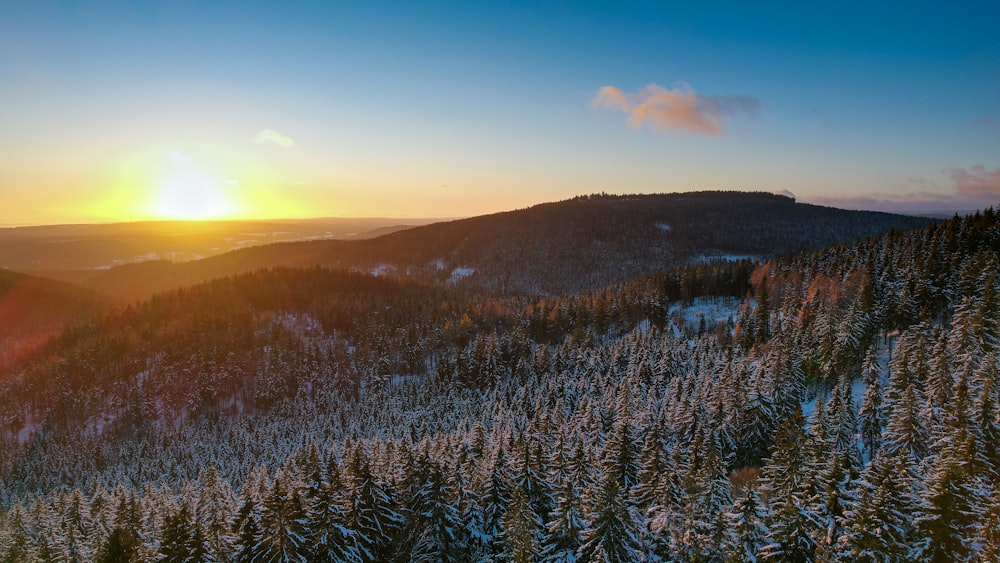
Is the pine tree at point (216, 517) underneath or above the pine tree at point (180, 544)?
underneath

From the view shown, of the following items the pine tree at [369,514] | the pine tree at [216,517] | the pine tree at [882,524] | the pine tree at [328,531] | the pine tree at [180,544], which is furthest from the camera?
the pine tree at [369,514]

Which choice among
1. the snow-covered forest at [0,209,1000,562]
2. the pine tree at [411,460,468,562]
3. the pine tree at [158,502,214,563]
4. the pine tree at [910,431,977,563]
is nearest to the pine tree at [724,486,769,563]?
the snow-covered forest at [0,209,1000,562]

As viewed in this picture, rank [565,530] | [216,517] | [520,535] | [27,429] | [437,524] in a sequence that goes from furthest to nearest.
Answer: [27,429] < [216,517] < [437,524] < [565,530] < [520,535]

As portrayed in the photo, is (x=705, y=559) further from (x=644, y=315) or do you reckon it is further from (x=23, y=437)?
(x=23, y=437)

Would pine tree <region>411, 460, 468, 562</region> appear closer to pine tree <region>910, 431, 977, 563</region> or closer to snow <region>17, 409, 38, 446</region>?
pine tree <region>910, 431, 977, 563</region>

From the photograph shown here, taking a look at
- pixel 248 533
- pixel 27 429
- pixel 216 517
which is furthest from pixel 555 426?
pixel 27 429

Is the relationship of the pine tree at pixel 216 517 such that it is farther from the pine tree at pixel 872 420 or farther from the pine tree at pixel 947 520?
the pine tree at pixel 872 420

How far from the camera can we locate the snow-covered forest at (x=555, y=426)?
31.3 m

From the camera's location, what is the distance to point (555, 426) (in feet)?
187

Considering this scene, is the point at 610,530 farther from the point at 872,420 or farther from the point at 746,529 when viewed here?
the point at 872,420

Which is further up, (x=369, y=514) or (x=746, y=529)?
(x=746, y=529)

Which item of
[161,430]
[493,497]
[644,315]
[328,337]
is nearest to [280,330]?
[328,337]

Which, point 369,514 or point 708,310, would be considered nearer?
point 369,514

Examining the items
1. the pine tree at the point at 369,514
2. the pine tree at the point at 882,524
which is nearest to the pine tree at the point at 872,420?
the pine tree at the point at 882,524
